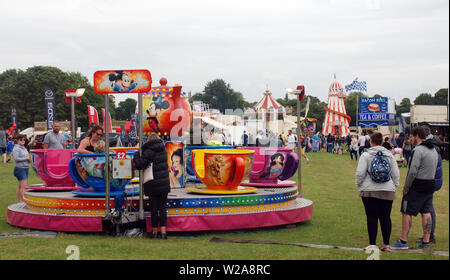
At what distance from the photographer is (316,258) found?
6.69 m

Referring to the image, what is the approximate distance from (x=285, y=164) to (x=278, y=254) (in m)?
4.14

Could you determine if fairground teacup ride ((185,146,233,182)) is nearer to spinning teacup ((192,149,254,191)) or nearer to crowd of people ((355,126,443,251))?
spinning teacup ((192,149,254,191))

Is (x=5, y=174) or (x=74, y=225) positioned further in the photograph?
(x=5, y=174)

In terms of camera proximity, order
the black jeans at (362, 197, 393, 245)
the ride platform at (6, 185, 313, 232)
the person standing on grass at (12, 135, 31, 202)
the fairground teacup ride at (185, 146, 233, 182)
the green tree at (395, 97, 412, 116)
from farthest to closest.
Answer: 1. the green tree at (395, 97, 412, 116)
2. the fairground teacup ride at (185, 146, 233, 182)
3. the person standing on grass at (12, 135, 31, 202)
4. the ride platform at (6, 185, 313, 232)
5. the black jeans at (362, 197, 393, 245)

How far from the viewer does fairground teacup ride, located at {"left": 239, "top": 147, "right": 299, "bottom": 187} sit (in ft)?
35.6

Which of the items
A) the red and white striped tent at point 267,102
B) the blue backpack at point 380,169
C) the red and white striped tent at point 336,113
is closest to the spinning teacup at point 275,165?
the blue backpack at point 380,169

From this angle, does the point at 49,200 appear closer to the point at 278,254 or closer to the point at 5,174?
the point at 278,254

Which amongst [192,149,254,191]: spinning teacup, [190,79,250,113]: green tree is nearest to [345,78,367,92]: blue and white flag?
[192,149,254,191]: spinning teacup

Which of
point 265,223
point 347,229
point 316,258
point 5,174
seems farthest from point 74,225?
point 5,174

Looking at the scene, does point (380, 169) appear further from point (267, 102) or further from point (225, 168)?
point (267, 102)

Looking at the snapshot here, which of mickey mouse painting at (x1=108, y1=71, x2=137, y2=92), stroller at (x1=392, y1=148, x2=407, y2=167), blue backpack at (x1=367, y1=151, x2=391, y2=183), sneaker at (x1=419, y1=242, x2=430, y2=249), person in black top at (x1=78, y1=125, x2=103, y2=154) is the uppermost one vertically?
mickey mouse painting at (x1=108, y1=71, x2=137, y2=92)

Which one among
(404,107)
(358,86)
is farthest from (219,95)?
(358,86)

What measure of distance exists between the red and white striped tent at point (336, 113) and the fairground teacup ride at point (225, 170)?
50.6 metres

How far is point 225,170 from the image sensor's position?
9.16 metres
